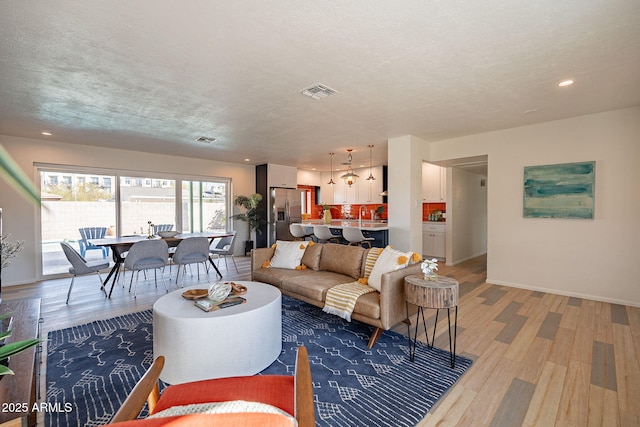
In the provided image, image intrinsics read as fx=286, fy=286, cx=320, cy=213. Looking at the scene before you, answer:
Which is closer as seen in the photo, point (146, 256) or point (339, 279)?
point (339, 279)

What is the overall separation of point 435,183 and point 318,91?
15.9 feet

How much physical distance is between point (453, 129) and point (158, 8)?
4193 mm

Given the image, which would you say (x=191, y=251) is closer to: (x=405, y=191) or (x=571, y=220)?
(x=405, y=191)

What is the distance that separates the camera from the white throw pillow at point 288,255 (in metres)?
3.81

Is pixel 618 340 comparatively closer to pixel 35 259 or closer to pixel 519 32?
pixel 519 32

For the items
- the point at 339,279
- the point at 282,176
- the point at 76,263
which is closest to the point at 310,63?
the point at 339,279

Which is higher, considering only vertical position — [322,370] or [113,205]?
[113,205]

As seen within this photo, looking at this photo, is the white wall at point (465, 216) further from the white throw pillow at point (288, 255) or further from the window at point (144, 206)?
the window at point (144, 206)

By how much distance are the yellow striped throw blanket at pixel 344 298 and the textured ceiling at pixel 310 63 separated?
2087 mm

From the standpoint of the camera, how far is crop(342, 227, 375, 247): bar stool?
17.0ft

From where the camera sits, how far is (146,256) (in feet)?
13.7

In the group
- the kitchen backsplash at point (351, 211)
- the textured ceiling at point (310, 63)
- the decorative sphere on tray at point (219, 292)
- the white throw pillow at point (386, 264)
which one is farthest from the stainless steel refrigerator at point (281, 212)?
the decorative sphere on tray at point (219, 292)

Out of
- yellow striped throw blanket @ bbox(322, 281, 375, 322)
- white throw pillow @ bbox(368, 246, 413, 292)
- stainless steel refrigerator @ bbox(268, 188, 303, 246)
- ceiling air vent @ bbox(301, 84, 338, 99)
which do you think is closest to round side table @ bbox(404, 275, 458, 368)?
white throw pillow @ bbox(368, 246, 413, 292)

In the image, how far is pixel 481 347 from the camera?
2562mm
